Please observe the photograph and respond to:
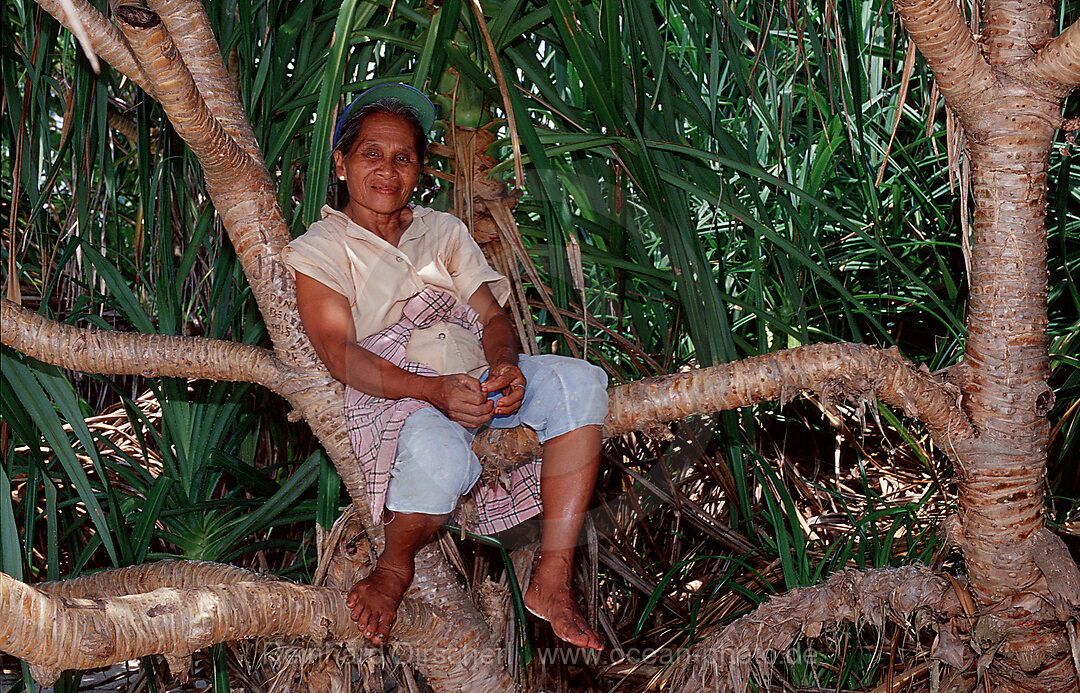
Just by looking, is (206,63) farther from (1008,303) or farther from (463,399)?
(1008,303)

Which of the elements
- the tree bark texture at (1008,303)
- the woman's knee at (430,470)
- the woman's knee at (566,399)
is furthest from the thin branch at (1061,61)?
the woman's knee at (430,470)

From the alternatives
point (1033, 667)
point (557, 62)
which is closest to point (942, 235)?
point (557, 62)

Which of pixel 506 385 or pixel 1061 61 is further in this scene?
pixel 506 385

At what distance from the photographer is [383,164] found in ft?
4.97

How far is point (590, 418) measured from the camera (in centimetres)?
137

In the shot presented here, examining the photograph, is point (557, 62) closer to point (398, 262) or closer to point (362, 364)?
point (398, 262)

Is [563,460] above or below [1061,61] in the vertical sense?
below

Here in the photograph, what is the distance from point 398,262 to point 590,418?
434 millimetres

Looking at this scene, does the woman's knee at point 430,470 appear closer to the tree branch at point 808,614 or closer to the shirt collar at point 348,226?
the shirt collar at point 348,226

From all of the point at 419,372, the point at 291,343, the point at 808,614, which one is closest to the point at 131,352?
the point at 291,343

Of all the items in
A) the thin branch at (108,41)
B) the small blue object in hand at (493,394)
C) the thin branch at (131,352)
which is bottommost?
the small blue object in hand at (493,394)

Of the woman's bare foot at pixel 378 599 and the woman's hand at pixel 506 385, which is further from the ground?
the woman's hand at pixel 506 385

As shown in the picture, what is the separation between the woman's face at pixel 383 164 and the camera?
1.51 m

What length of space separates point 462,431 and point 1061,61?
0.98 meters
